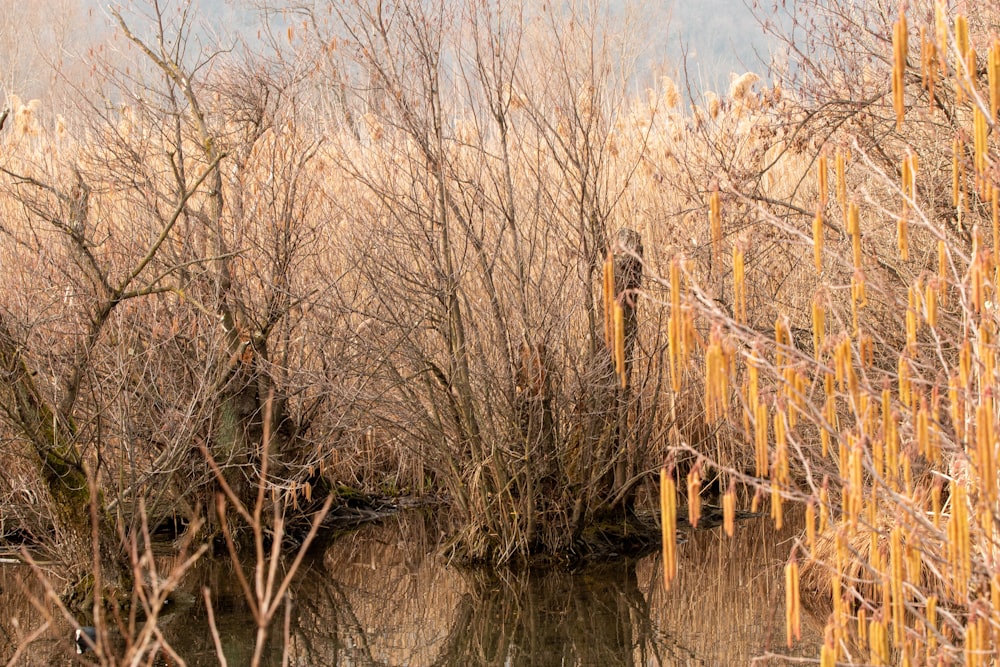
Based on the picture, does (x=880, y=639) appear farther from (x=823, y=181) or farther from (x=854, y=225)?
(x=823, y=181)

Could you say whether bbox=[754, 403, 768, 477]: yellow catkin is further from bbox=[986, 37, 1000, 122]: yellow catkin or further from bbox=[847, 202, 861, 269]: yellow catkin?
bbox=[986, 37, 1000, 122]: yellow catkin

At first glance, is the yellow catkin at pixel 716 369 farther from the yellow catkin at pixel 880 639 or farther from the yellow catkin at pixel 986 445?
the yellow catkin at pixel 880 639

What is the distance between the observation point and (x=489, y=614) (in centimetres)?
755

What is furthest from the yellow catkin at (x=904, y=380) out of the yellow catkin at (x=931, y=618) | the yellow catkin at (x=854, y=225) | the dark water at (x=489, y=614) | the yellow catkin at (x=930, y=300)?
the dark water at (x=489, y=614)

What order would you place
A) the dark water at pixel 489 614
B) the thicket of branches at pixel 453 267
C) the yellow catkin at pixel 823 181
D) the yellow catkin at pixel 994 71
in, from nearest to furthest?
the yellow catkin at pixel 994 71
the yellow catkin at pixel 823 181
the dark water at pixel 489 614
the thicket of branches at pixel 453 267

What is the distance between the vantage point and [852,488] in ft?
9.58

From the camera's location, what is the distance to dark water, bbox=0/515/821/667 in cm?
679

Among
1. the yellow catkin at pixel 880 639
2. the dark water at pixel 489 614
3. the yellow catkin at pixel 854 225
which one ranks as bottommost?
the dark water at pixel 489 614

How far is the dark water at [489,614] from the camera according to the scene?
6.79 m

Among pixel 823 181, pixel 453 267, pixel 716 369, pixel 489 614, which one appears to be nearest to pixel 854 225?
pixel 823 181

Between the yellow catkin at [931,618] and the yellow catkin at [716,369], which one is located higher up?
the yellow catkin at [716,369]

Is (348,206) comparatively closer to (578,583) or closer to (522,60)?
(522,60)

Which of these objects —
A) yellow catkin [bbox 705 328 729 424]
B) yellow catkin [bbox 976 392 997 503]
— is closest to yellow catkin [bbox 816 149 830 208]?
yellow catkin [bbox 705 328 729 424]

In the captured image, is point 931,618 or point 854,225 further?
point 931,618
